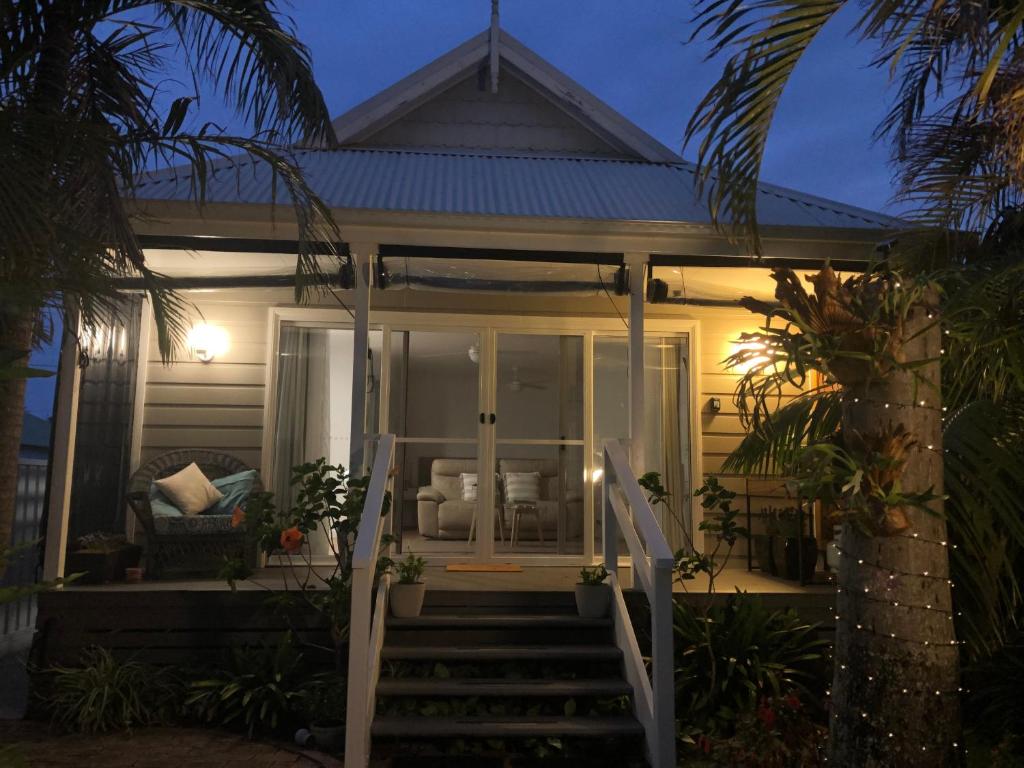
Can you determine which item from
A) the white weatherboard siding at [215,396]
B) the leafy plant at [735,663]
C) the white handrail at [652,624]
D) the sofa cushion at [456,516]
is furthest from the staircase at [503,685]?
the white weatherboard siding at [215,396]

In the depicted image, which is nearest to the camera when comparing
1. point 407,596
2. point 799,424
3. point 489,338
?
point 799,424

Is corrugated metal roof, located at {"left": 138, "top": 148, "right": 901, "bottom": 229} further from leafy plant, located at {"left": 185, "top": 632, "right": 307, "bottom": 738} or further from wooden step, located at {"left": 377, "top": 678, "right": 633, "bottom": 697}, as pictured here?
wooden step, located at {"left": 377, "top": 678, "right": 633, "bottom": 697}

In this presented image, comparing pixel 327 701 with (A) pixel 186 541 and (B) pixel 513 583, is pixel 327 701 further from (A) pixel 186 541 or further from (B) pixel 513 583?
(A) pixel 186 541

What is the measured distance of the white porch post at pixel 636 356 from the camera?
6094 millimetres

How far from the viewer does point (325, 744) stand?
4.85m

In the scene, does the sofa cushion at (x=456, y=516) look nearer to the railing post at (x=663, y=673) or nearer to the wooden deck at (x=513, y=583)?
the wooden deck at (x=513, y=583)

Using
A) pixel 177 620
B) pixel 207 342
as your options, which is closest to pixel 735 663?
pixel 177 620

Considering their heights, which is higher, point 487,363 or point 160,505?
point 487,363

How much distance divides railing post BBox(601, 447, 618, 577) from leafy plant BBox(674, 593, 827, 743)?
0.54 metres

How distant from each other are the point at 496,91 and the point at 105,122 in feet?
16.8

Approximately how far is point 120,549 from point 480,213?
3.43 metres

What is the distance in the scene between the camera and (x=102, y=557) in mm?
6090

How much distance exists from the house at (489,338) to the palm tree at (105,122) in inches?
60.6

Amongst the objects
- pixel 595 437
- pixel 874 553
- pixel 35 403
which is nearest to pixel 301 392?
pixel 595 437
